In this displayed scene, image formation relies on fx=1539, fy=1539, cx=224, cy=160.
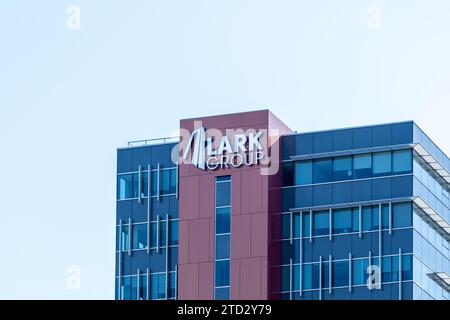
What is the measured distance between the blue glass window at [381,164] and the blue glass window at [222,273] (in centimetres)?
1078

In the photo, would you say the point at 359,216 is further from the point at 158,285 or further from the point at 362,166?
the point at 158,285

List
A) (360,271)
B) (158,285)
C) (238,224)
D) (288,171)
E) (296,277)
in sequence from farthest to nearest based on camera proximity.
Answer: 1. (158,285)
2. (288,171)
3. (296,277)
4. (238,224)
5. (360,271)

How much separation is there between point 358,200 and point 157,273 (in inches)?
582

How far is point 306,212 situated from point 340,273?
15.1 feet

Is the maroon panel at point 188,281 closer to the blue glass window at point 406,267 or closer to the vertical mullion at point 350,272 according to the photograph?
the vertical mullion at point 350,272

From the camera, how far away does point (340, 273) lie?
94.6 m

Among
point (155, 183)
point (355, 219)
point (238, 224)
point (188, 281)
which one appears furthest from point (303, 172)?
point (155, 183)
